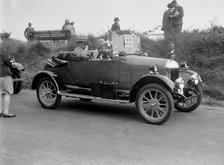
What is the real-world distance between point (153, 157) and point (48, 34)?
41.2 feet

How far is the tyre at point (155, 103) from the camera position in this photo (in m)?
6.13

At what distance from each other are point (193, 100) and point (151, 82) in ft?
5.30

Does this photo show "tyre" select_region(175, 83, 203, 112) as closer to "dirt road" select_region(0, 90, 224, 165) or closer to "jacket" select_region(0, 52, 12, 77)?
"dirt road" select_region(0, 90, 224, 165)

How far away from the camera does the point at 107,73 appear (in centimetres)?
702

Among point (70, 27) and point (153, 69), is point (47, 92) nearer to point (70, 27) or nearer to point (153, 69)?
point (153, 69)

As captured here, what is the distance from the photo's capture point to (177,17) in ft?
41.0

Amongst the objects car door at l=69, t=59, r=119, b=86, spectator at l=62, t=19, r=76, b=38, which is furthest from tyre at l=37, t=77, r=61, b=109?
spectator at l=62, t=19, r=76, b=38

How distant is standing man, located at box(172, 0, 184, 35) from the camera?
12.5m

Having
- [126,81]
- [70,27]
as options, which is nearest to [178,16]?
[70,27]

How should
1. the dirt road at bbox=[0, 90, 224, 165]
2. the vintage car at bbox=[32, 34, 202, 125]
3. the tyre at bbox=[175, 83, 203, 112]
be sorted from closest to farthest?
1. the dirt road at bbox=[0, 90, 224, 165]
2. the vintage car at bbox=[32, 34, 202, 125]
3. the tyre at bbox=[175, 83, 203, 112]

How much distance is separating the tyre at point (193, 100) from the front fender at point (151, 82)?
44.7 inches

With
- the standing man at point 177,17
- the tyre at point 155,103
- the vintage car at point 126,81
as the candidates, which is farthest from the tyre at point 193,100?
the standing man at point 177,17

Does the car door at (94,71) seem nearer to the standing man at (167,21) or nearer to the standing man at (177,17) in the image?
the standing man at (167,21)

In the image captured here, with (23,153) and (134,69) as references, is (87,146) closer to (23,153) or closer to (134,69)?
(23,153)
